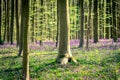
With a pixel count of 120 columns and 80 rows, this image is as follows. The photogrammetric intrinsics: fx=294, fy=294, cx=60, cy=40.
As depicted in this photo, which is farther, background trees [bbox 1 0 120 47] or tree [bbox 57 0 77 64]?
background trees [bbox 1 0 120 47]

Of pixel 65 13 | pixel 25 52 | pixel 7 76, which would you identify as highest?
pixel 65 13

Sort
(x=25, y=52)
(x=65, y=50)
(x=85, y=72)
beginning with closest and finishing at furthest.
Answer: (x=25, y=52) → (x=85, y=72) → (x=65, y=50)

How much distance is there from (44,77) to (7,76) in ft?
6.38

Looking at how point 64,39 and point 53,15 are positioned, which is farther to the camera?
point 53,15

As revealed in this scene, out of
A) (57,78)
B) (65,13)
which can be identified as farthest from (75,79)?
(65,13)

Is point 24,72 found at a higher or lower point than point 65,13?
lower

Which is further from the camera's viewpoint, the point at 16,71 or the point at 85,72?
the point at 16,71

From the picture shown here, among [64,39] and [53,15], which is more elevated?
[53,15]

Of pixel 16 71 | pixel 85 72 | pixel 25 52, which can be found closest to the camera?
pixel 25 52

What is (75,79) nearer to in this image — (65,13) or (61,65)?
(61,65)

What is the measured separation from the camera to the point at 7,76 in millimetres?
13461

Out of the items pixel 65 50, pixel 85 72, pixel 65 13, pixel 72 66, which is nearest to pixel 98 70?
pixel 85 72

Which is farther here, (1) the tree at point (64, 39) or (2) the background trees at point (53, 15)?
(2) the background trees at point (53, 15)

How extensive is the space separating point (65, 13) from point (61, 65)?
3.35 m
